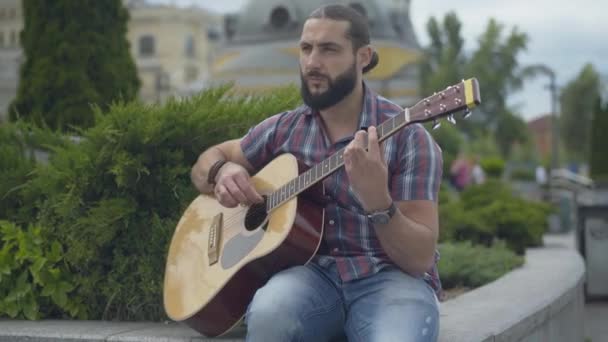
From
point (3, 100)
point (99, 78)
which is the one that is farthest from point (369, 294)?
point (3, 100)

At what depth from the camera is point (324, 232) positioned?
4.00 m

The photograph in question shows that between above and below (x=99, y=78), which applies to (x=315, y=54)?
above

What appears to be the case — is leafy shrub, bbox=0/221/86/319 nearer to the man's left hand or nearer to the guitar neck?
the guitar neck

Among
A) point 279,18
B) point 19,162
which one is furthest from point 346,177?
point 279,18

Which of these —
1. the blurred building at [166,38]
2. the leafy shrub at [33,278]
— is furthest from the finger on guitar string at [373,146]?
the blurred building at [166,38]

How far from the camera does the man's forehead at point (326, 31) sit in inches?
156

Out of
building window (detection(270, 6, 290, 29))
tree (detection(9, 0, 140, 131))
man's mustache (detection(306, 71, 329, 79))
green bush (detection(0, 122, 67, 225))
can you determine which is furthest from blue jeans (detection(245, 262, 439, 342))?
building window (detection(270, 6, 290, 29))

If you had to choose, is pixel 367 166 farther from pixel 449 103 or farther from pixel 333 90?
pixel 333 90

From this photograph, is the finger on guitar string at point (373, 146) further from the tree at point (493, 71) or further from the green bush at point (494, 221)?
the tree at point (493, 71)

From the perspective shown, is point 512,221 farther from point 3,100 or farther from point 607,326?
point 3,100

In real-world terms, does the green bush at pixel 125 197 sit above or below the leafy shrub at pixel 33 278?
above

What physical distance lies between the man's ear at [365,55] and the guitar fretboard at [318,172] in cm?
48

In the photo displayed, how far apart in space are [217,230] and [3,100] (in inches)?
2712

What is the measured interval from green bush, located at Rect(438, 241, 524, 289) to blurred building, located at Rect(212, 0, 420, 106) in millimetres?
45627
